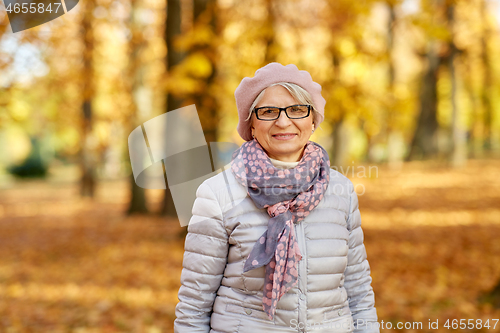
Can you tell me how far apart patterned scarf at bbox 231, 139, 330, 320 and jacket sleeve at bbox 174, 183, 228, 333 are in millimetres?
143

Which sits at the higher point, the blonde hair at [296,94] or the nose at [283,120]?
the blonde hair at [296,94]

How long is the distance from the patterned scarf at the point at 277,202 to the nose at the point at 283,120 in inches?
5.9

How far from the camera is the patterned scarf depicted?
1836 millimetres

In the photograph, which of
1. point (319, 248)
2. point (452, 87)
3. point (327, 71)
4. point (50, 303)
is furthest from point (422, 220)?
point (452, 87)

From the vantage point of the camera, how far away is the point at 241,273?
74.0 inches

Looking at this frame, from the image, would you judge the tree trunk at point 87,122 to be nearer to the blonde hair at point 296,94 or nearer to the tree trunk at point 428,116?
the blonde hair at point 296,94

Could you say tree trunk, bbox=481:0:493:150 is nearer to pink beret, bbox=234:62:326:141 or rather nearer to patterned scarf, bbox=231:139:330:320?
pink beret, bbox=234:62:326:141

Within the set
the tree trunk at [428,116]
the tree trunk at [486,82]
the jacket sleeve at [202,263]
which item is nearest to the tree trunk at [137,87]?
the jacket sleeve at [202,263]

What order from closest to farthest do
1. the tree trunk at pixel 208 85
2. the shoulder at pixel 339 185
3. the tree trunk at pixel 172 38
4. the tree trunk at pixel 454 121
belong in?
the shoulder at pixel 339 185
the tree trunk at pixel 208 85
the tree trunk at pixel 172 38
the tree trunk at pixel 454 121

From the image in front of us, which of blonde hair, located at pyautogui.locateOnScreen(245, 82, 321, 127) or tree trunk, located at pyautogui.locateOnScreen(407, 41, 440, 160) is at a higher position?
tree trunk, located at pyautogui.locateOnScreen(407, 41, 440, 160)

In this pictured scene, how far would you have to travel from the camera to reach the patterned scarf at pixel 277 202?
6.02 feet

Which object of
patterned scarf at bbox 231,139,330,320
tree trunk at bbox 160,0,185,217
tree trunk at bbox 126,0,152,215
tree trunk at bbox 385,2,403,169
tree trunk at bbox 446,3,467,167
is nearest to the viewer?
patterned scarf at bbox 231,139,330,320

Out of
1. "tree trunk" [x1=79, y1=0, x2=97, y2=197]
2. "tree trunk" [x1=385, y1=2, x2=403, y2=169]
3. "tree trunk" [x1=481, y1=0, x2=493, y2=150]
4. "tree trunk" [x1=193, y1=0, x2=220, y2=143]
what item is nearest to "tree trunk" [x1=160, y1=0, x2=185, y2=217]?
"tree trunk" [x1=193, y1=0, x2=220, y2=143]

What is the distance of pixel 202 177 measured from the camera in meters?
5.46
